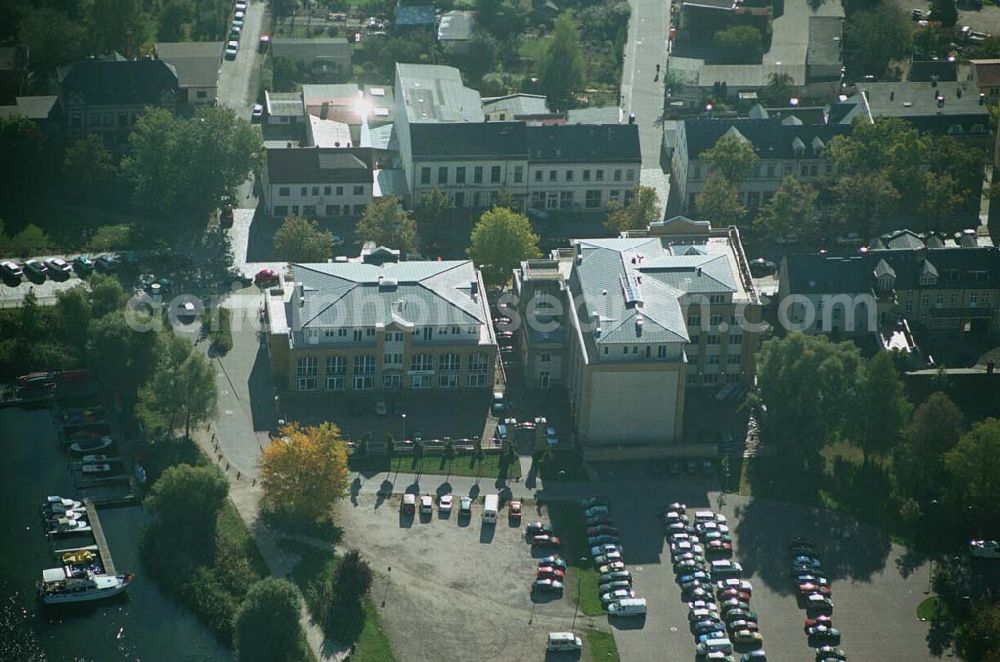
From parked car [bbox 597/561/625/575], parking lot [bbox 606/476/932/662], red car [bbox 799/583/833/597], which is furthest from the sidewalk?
red car [bbox 799/583/833/597]

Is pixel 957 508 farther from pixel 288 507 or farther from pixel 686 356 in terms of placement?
pixel 288 507

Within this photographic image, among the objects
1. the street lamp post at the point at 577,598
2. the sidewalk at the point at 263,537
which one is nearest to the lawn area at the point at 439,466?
the sidewalk at the point at 263,537

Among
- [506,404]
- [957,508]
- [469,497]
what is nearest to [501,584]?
[469,497]

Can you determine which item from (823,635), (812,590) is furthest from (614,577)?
(823,635)

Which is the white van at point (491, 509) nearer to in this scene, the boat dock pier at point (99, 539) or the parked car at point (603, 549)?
the parked car at point (603, 549)

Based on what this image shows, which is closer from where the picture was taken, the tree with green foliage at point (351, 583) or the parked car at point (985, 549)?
the tree with green foliage at point (351, 583)

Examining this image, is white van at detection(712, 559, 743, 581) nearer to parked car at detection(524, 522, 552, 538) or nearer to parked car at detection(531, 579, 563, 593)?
parked car at detection(531, 579, 563, 593)
